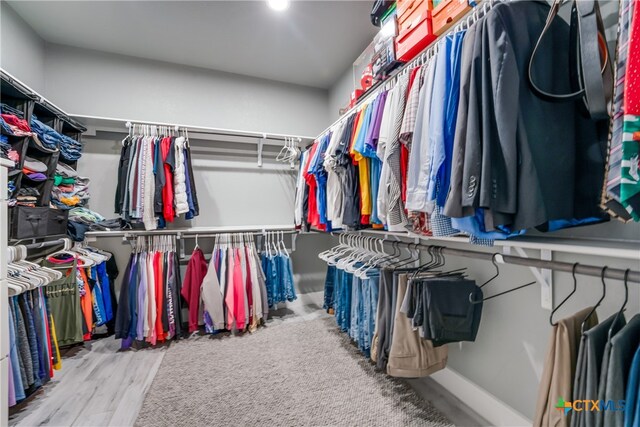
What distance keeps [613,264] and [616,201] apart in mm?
525

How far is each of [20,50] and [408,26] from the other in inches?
118

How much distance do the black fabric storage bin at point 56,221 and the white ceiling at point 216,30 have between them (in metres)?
1.64

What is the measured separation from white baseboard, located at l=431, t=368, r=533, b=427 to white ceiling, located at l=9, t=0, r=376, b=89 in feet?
9.21

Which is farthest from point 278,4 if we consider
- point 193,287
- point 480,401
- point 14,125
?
point 480,401

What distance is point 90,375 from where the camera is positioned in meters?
1.79

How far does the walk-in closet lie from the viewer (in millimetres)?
740

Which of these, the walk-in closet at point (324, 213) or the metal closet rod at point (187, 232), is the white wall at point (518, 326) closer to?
the walk-in closet at point (324, 213)

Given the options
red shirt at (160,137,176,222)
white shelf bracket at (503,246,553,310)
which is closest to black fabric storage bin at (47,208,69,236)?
red shirt at (160,137,176,222)

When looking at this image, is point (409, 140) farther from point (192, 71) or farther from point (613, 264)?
point (192, 71)

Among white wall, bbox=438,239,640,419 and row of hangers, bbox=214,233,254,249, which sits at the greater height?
row of hangers, bbox=214,233,254,249

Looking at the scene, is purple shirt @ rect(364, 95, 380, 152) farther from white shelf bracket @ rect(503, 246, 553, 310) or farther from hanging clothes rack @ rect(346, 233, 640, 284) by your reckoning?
white shelf bracket @ rect(503, 246, 553, 310)

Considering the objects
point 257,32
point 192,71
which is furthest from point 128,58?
point 257,32

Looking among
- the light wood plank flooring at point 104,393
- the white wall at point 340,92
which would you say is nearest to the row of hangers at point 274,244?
the light wood plank flooring at point 104,393

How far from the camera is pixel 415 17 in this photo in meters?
1.31
